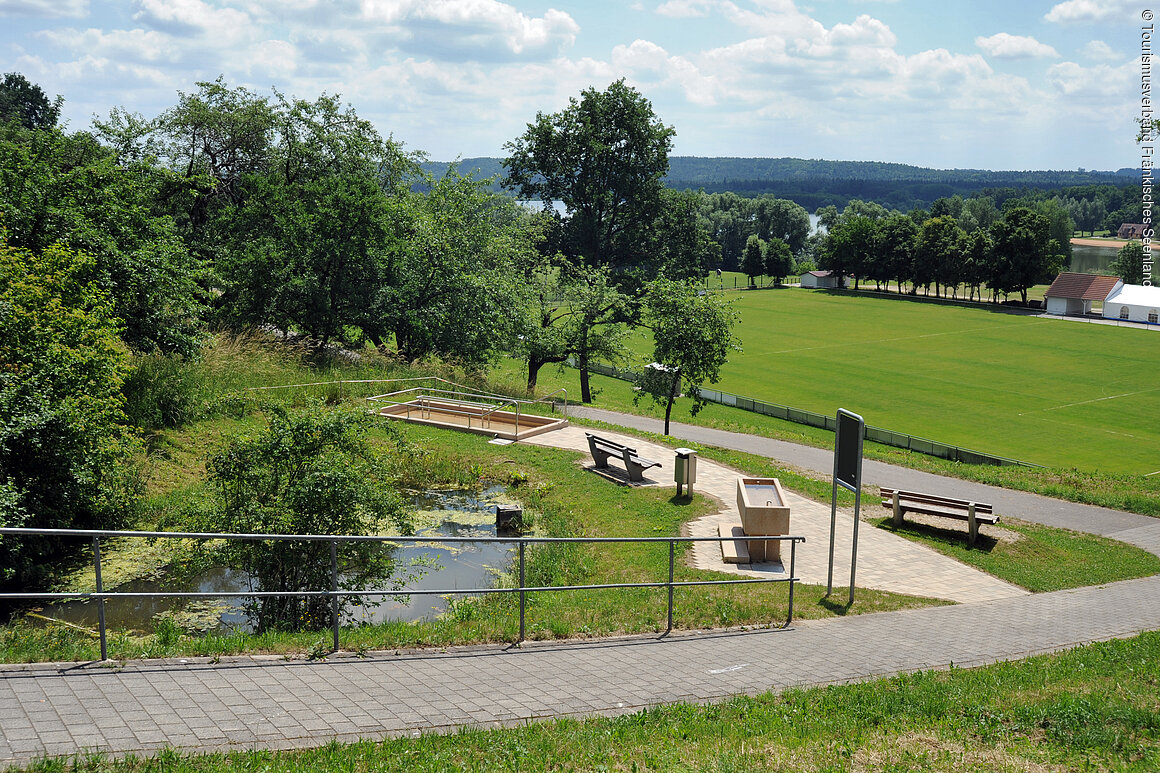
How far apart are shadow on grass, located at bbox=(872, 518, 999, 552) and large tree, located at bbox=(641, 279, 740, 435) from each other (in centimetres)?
952

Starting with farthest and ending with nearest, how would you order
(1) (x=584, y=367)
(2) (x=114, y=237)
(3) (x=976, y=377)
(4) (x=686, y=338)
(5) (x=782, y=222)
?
(5) (x=782, y=222), (3) (x=976, y=377), (1) (x=584, y=367), (4) (x=686, y=338), (2) (x=114, y=237)

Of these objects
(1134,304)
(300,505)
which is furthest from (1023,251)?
(300,505)

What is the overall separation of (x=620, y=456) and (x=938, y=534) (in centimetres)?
662

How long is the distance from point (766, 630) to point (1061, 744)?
403 cm

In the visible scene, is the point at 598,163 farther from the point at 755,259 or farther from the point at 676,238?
the point at 755,259

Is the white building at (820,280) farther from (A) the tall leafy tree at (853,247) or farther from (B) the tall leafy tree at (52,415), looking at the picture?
(B) the tall leafy tree at (52,415)

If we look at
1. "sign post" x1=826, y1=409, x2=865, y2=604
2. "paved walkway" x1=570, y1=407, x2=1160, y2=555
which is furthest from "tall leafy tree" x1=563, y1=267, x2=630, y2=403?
"sign post" x1=826, y1=409, x2=865, y2=604

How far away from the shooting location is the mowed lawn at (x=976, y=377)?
3928 cm

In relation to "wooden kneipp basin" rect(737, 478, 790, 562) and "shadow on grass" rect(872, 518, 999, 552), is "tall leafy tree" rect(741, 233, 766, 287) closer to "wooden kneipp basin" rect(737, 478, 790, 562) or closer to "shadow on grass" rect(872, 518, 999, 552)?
"shadow on grass" rect(872, 518, 999, 552)

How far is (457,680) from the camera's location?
293 inches

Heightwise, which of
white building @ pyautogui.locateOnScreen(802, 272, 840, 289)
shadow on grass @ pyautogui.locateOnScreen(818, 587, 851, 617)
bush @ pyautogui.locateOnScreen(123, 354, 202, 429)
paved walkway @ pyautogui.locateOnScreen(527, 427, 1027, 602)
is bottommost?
paved walkway @ pyautogui.locateOnScreen(527, 427, 1027, 602)

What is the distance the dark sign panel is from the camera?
1088cm

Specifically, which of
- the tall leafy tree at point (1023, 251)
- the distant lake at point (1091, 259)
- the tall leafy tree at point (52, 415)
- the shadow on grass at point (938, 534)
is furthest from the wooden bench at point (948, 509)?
the distant lake at point (1091, 259)

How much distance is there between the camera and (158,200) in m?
30.8
